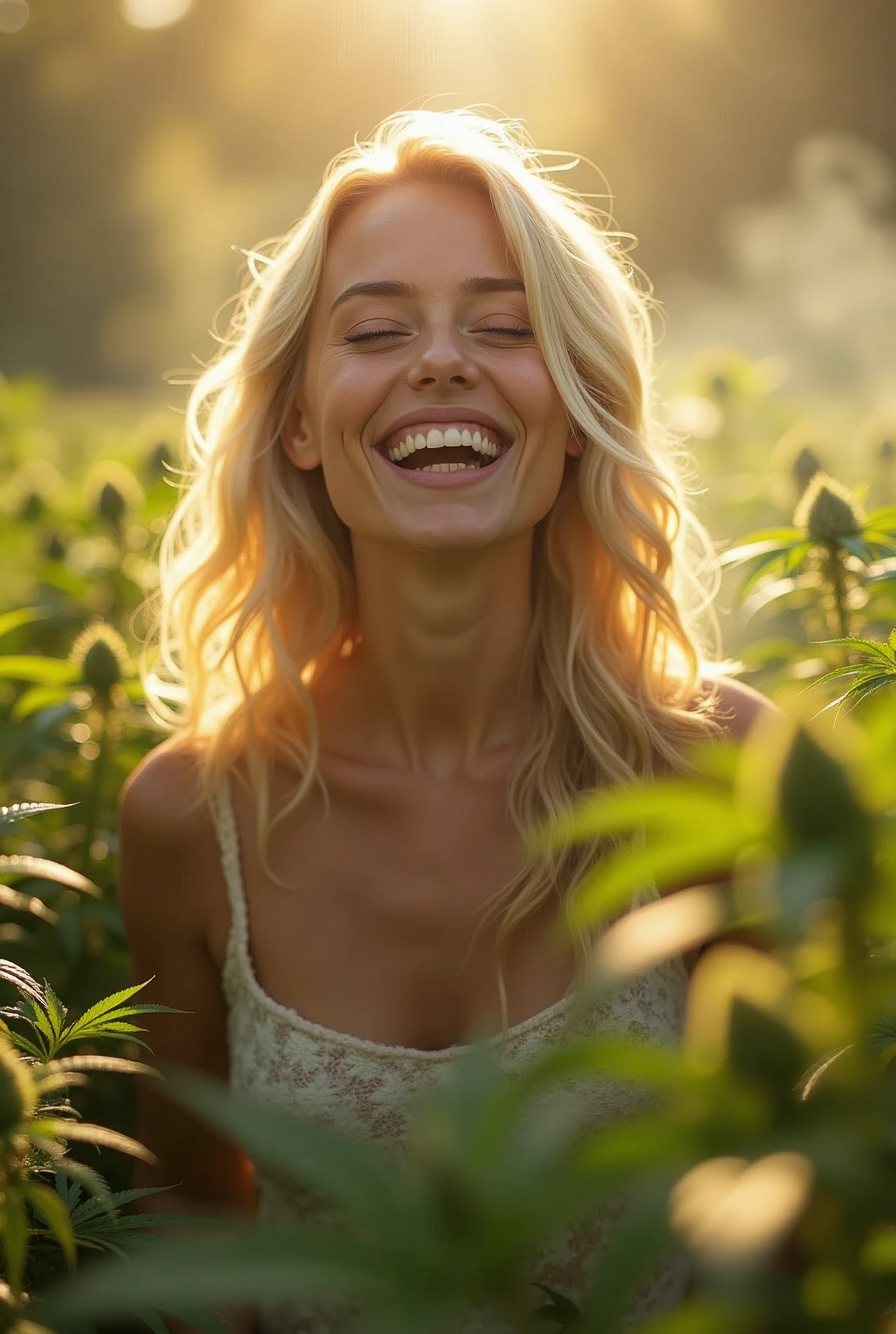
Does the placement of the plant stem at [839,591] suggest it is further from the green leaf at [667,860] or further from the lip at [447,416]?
the green leaf at [667,860]

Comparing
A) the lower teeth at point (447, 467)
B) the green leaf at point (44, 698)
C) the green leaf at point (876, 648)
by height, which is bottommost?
the green leaf at point (876, 648)

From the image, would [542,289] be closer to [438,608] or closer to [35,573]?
[438,608]

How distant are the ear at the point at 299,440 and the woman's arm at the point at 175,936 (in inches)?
23.8

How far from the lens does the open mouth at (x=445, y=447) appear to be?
6.66 feet

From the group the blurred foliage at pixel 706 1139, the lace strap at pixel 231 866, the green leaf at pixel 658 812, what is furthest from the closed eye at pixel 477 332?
the green leaf at pixel 658 812

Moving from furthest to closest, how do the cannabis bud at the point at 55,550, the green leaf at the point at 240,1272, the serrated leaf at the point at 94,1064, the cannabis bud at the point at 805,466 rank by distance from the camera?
the cannabis bud at the point at 55,550
the cannabis bud at the point at 805,466
the serrated leaf at the point at 94,1064
the green leaf at the point at 240,1272

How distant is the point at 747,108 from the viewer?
13359 millimetres

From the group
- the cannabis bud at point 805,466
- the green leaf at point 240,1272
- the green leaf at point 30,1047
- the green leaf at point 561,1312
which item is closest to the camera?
the green leaf at point 240,1272

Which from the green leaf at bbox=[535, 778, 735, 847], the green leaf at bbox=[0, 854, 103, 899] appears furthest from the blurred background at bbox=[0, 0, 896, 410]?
the green leaf at bbox=[535, 778, 735, 847]

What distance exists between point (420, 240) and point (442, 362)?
242mm

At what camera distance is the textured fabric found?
1971 millimetres

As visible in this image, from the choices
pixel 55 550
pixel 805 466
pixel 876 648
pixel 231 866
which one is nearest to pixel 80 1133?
pixel 876 648

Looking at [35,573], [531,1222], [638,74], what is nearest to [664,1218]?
[531,1222]

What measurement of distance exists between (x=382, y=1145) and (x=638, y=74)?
15277 mm
